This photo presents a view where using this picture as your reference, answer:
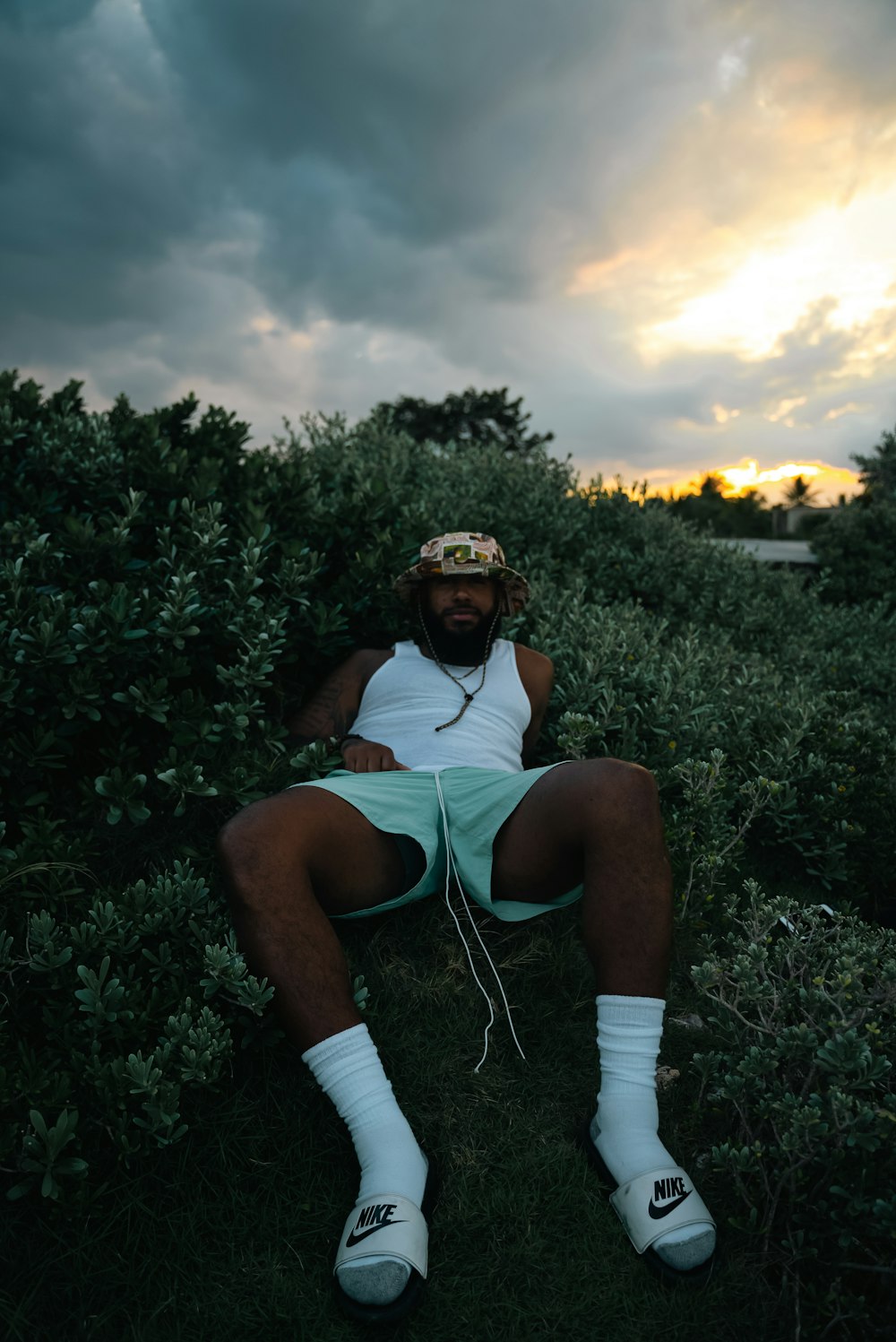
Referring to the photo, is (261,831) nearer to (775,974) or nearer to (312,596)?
(775,974)

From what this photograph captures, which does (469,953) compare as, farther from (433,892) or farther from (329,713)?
(329,713)

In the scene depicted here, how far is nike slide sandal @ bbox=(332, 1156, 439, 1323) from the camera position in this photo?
194 centimetres

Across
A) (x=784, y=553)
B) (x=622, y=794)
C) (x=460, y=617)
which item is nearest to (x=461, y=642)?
(x=460, y=617)

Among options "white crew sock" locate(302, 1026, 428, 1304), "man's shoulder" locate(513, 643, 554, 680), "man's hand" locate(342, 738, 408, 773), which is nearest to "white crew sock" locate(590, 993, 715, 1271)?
"white crew sock" locate(302, 1026, 428, 1304)

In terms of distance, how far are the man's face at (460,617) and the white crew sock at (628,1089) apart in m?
1.65

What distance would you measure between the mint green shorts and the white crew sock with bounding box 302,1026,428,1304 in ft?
1.82

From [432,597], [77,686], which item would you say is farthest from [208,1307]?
[432,597]

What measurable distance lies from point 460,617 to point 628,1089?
198 cm

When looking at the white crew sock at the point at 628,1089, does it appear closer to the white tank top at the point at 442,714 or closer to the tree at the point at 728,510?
the white tank top at the point at 442,714

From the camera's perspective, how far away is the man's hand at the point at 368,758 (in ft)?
10.3

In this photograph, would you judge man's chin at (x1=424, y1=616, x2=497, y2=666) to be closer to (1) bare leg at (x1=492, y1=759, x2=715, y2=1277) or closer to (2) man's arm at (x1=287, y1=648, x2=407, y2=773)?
(2) man's arm at (x1=287, y1=648, x2=407, y2=773)

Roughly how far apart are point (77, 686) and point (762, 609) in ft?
19.0

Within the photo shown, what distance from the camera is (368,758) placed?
124 inches

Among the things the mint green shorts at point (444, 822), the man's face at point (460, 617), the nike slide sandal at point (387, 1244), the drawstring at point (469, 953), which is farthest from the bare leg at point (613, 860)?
the man's face at point (460, 617)
